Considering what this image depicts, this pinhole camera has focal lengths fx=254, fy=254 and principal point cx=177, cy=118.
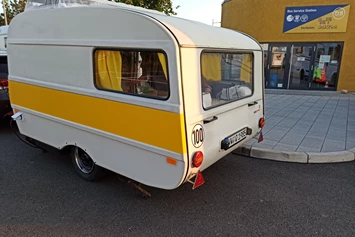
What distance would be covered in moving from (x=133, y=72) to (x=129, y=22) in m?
0.52

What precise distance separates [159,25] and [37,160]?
10.6 feet

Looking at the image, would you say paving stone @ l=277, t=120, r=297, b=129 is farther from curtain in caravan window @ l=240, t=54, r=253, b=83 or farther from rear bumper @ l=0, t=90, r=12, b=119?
rear bumper @ l=0, t=90, r=12, b=119

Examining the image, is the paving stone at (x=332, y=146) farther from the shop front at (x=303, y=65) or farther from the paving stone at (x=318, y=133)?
the shop front at (x=303, y=65)

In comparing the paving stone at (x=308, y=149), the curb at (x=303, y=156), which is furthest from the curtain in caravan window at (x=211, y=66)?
the paving stone at (x=308, y=149)

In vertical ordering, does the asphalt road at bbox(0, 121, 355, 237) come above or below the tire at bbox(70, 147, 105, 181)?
below

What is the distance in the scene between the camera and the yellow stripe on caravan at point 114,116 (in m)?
2.36

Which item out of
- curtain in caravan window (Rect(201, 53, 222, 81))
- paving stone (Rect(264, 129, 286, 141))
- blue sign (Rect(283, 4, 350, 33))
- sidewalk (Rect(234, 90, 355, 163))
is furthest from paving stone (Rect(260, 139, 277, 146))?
blue sign (Rect(283, 4, 350, 33))

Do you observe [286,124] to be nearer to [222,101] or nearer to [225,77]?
[225,77]

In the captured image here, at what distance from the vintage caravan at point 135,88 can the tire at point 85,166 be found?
0.01 metres

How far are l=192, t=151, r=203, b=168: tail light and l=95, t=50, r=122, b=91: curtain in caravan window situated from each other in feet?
3.59

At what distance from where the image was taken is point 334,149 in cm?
450

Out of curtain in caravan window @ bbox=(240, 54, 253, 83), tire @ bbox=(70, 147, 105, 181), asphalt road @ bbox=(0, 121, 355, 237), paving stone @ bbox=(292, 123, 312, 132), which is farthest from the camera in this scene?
paving stone @ bbox=(292, 123, 312, 132)

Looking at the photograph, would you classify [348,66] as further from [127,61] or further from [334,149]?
[127,61]

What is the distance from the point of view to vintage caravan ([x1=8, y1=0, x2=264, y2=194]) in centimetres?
238
